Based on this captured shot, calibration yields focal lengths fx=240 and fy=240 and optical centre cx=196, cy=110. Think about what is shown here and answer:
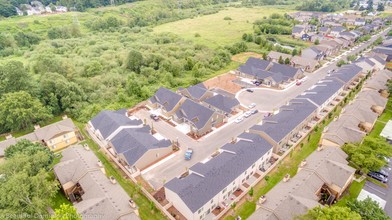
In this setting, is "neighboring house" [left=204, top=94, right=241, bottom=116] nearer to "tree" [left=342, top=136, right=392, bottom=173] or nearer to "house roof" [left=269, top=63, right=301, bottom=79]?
"house roof" [left=269, top=63, right=301, bottom=79]

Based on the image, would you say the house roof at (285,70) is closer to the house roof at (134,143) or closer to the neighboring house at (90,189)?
the house roof at (134,143)

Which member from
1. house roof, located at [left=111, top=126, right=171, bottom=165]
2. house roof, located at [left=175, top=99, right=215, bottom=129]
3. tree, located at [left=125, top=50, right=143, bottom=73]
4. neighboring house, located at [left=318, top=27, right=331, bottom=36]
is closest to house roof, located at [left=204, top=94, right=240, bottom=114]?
house roof, located at [left=175, top=99, right=215, bottom=129]

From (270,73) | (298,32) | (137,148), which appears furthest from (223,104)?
(298,32)

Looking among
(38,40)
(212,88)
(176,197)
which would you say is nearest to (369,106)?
(212,88)

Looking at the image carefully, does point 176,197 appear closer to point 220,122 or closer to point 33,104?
point 220,122

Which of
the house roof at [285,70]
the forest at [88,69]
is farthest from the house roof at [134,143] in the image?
the house roof at [285,70]
